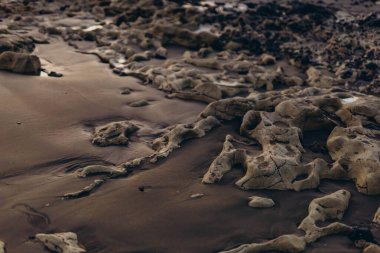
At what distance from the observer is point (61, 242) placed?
3961 mm

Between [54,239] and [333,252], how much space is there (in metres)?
2.20

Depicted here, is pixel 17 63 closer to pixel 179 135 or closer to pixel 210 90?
pixel 210 90

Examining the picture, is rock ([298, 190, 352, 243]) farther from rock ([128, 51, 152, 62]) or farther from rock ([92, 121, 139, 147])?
rock ([128, 51, 152, 62])

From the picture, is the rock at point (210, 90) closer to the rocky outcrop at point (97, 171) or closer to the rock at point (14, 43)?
the rocky outcrop at point (97, 171)

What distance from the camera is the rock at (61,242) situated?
12.8 feet

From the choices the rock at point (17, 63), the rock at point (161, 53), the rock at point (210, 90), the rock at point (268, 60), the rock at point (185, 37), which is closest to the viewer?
the rock at point (210, 90)

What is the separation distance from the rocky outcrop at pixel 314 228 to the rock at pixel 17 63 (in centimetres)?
516

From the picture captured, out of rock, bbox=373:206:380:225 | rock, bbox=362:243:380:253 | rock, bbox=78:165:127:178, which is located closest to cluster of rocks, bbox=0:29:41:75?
rock, bbox=78:165:127:178

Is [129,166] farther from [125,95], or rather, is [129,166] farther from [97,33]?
[97,33]

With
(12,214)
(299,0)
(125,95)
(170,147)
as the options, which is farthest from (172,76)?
(299,0)

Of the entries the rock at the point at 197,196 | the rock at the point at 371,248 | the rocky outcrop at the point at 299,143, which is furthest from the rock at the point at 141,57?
the rock at the point at 371,248

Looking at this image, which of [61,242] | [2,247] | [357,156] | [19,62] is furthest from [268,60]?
[2,247]

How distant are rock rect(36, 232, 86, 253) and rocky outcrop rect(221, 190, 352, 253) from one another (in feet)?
3.93

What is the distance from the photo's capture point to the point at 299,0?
1545cm
